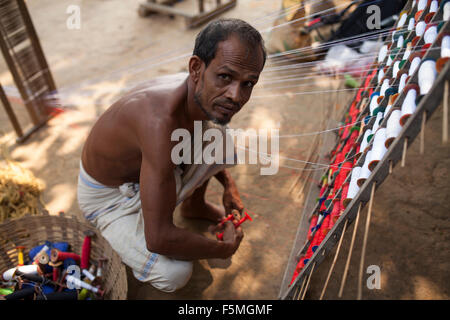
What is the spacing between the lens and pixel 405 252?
7.48ft

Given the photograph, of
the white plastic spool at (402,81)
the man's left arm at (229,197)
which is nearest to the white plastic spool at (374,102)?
the white plastic spool at (402,81)

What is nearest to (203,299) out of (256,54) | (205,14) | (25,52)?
(256,54)

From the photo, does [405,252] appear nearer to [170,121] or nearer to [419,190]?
[419,190]

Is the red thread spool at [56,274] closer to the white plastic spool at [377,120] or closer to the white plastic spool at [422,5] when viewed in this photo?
the white plastic spool at [377,120]

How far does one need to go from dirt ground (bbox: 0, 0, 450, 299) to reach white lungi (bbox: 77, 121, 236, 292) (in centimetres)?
34

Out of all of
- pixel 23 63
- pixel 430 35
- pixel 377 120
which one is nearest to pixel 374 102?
pixel 377 120

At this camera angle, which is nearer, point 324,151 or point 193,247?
point 193,247

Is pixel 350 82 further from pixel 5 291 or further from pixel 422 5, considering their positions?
pixel 5 291

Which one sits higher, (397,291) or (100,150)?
(100,150)

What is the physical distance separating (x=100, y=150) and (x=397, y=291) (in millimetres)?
2025

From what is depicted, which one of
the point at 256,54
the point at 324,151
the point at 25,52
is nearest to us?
the point at 256,54

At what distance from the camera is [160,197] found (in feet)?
5.23

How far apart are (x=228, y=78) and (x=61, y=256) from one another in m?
1.47

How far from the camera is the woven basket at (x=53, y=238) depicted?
79.0 inches
